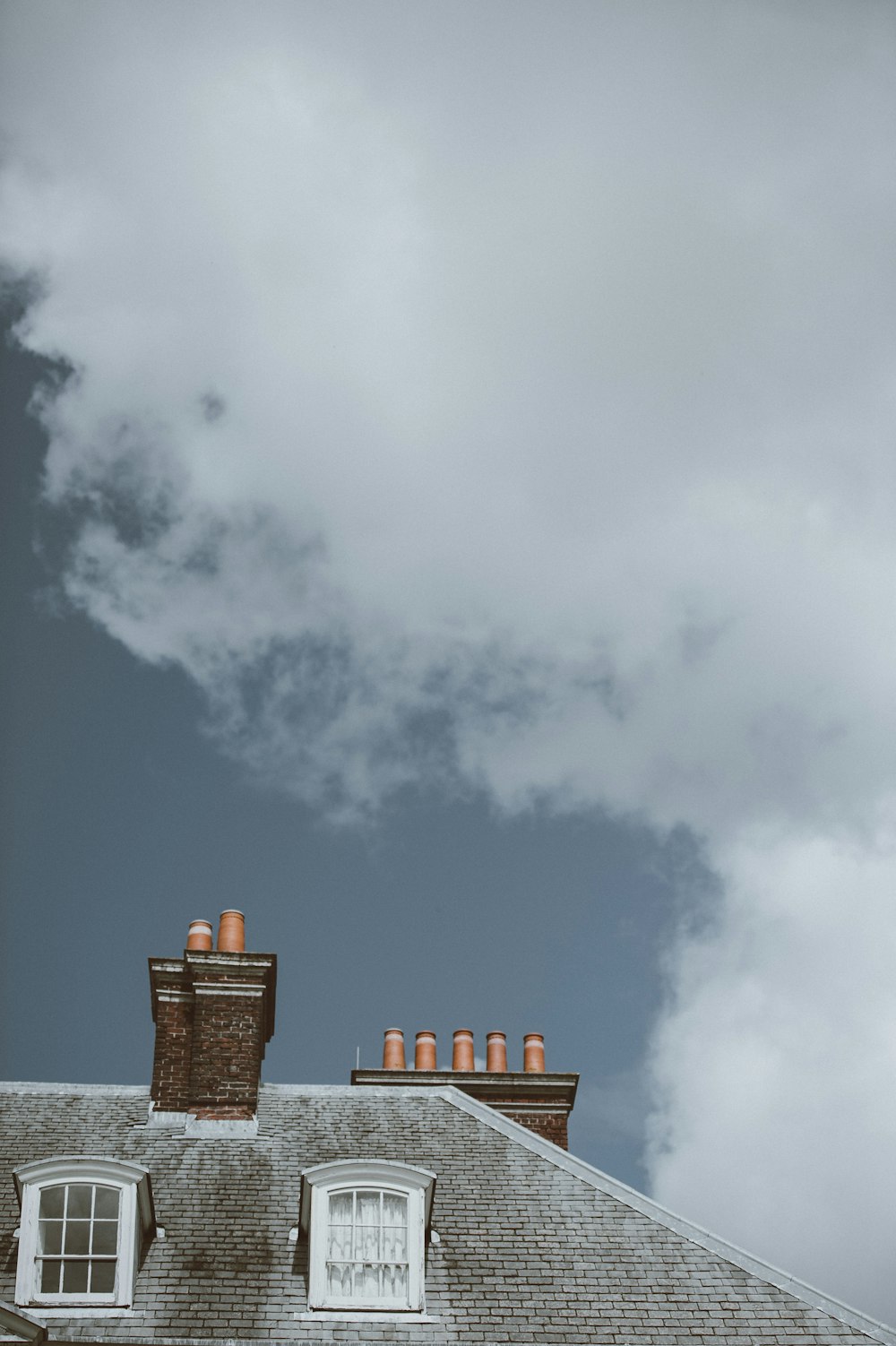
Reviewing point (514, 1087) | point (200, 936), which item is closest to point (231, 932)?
point (200, 936)

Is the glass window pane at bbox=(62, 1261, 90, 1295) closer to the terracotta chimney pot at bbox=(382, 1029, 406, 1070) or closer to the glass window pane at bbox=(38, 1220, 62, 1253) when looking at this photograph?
the glass window pane at bbox=(38, 1220, 62, 1253)

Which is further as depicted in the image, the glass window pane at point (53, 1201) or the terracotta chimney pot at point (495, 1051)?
the terracotta chimney pot at point (495, 1051)

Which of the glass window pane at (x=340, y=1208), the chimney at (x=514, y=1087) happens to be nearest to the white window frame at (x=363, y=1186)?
the glass window pane at (x=340, y=1208)

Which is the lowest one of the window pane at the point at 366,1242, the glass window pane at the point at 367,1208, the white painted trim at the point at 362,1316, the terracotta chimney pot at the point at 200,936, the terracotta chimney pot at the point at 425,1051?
the white painted trim at the point at 362,1316

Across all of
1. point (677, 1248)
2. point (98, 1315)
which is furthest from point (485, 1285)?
point (98, 1315)

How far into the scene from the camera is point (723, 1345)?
56.9 ft

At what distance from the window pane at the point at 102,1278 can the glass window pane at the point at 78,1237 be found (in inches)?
10.5

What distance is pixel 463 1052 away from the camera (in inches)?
974

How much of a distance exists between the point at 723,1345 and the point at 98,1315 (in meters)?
7.45

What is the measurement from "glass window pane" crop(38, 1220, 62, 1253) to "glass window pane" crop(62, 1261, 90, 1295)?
312 millimetres

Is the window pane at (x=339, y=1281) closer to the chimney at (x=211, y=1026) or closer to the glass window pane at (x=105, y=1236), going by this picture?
the glass window pane at (x=105, y=1236)

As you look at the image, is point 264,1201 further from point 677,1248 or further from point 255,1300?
point 677,1248

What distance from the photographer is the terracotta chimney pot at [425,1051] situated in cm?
2469

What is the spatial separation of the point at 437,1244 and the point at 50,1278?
190 inches
